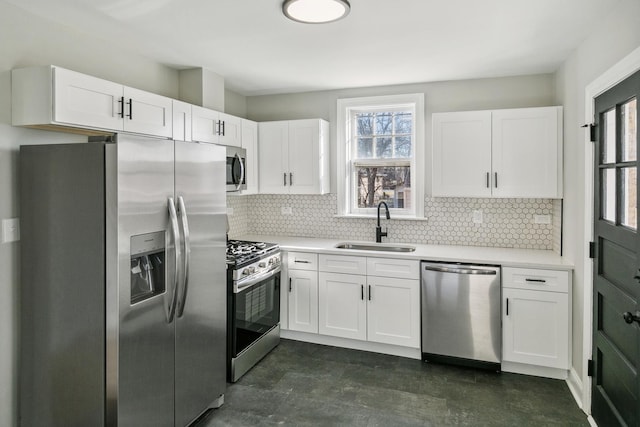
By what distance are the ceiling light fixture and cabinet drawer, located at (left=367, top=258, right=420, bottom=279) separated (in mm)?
2068

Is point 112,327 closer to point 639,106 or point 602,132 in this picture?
point 639,106

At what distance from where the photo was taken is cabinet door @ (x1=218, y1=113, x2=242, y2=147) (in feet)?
12.3

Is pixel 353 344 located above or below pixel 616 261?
below

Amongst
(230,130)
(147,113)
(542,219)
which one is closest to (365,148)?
(230,130)

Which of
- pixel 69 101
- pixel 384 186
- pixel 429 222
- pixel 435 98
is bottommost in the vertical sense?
pixel 429 222

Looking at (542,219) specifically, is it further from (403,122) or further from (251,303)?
(251,303)

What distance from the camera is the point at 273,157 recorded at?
4.37 meters

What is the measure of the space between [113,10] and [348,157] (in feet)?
8.63

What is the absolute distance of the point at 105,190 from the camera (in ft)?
6.43

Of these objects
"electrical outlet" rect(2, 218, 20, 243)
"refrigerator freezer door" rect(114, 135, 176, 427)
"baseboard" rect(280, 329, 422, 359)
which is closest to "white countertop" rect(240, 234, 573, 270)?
"baseboard" rect(280, 329, 422, 359)

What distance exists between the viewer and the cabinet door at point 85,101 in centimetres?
221

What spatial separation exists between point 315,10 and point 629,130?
180cm

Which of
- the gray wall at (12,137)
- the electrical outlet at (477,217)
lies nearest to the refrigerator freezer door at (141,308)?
the gray wall at (12,137)

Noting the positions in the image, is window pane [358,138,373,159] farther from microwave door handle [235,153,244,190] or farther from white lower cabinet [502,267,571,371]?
white lower cabinet [502,267,571,371]
